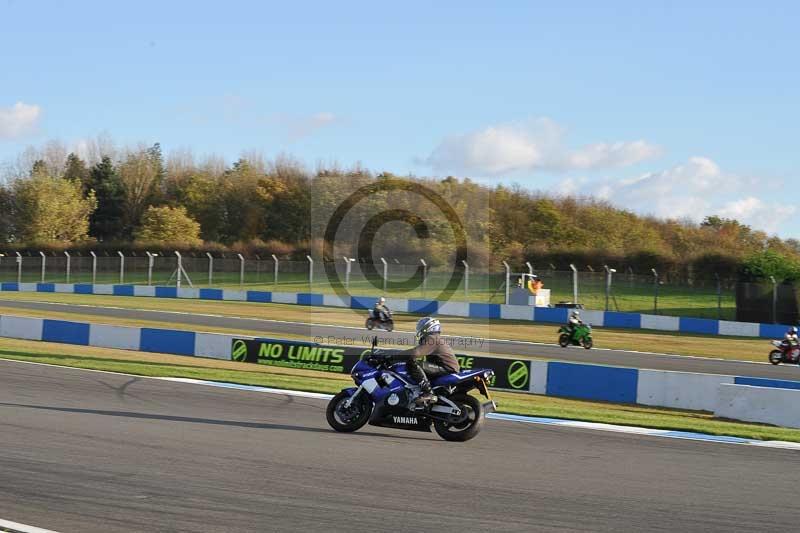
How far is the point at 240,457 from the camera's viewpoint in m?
9.02

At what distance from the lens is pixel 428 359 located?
10836mm

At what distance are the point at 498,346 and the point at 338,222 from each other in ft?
97.6

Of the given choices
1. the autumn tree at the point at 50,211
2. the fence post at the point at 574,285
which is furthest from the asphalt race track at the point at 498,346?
the autumn tree at the point at 50,211

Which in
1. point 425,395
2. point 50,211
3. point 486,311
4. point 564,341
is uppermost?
point 50,211

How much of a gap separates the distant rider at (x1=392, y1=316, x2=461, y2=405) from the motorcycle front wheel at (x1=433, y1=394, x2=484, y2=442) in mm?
321

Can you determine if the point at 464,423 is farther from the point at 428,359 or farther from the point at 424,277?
the point at 424,277

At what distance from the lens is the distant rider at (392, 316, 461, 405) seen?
10609 millimetres

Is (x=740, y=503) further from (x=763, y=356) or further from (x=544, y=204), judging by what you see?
(x=544, y=204)

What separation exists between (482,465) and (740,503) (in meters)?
2.51

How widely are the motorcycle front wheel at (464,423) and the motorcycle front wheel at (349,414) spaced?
0.89 meters

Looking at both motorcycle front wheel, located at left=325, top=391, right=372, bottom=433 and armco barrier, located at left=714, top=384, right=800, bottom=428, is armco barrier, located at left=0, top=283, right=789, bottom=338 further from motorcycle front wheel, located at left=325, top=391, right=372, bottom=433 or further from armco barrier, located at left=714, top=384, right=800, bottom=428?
motorcycle front wheel, located at left=325, top=391, right=372, bottom=433

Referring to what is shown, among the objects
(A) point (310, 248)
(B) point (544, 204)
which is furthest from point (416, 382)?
(B) point (544, 204)

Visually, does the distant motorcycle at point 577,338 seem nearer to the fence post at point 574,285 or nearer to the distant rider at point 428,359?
the fence post at point 574,285

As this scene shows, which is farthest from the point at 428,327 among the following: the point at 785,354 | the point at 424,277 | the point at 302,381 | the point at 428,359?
the point at 424,277
